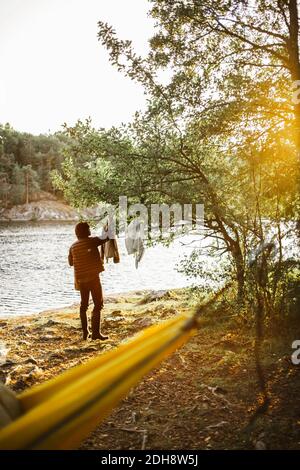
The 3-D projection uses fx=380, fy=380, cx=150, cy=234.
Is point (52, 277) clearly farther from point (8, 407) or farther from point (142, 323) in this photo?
point (8, 407)

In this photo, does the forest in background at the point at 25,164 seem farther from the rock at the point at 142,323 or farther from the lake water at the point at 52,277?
the rock at the point at 142,323

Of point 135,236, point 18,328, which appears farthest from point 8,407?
point 18,328

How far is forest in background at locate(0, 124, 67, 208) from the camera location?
86.2 m

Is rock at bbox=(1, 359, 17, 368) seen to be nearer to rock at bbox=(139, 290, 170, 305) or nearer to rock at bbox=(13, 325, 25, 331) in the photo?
rock at bbox=(13, 325, 25, 331)

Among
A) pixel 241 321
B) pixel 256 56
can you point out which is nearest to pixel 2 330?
pixel 241 321

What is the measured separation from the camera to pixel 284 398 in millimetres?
4762

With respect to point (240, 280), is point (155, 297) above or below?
below

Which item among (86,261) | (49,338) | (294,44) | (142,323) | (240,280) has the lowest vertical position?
(49,338)

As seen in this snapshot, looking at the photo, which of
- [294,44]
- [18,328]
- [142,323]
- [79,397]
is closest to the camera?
[79,397]

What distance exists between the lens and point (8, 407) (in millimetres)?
2641

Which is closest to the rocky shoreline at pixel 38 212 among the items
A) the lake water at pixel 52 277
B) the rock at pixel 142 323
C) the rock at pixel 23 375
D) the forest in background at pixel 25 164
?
the forest in background at pixel 25 164

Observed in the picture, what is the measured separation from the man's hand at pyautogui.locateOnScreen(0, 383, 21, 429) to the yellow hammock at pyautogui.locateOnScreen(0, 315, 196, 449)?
2.0 inches

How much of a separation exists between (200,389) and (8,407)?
341cm

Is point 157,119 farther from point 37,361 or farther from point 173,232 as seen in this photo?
point 37,361
